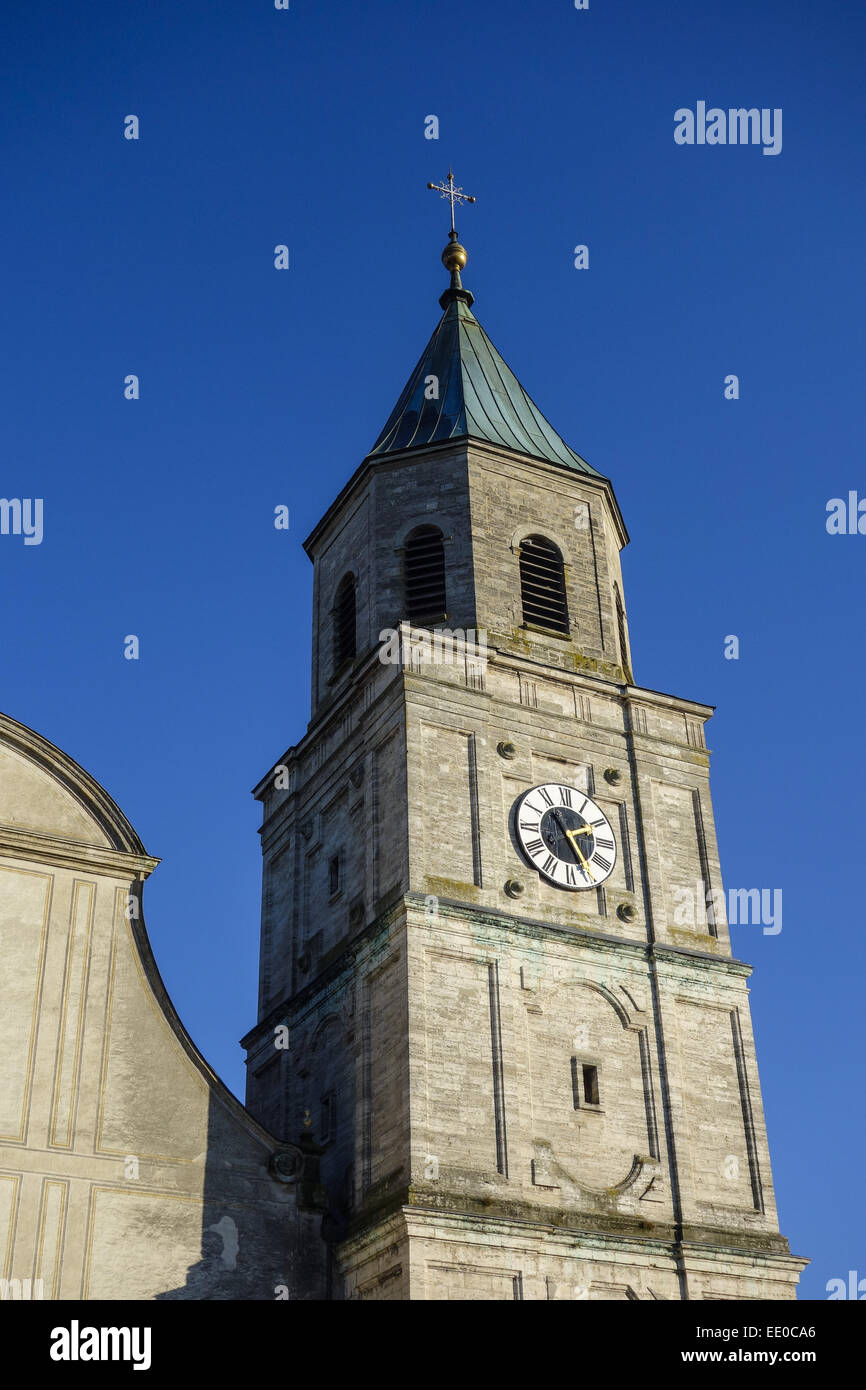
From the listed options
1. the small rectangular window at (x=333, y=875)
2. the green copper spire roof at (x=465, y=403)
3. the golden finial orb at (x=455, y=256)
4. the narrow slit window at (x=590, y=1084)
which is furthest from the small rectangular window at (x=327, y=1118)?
the golden finial orb at (x=455, y=256)

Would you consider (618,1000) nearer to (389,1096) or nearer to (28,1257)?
(389,1096)

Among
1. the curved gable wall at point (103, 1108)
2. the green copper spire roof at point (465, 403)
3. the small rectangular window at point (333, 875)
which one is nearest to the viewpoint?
the curved gable wall at point (103, 1108)

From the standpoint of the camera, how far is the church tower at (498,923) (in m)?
28.4

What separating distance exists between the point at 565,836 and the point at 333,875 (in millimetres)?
5007

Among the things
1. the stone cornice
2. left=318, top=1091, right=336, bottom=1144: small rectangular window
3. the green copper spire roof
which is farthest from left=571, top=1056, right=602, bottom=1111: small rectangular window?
the green copper spire roof

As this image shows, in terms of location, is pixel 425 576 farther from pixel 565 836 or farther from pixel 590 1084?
pixel 590 1084

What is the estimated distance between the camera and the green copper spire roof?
126 feet

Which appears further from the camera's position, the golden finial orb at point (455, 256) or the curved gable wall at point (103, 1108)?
the golden finial orb at point (455, 256)

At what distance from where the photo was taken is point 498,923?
3073 cm

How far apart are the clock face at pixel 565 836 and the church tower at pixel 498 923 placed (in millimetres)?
56

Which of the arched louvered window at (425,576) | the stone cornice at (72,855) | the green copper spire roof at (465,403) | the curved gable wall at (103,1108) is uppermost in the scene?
the green copper spire roof at (465,403)

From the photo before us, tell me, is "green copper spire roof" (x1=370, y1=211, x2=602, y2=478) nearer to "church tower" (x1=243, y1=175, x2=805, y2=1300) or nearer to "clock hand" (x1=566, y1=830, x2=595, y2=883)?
"church tower" (x1=243, y1=175, x2=805, y2=1300)

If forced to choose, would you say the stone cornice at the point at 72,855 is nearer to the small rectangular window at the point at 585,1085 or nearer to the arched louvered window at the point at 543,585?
the small rectangular window at the point at 585,1085
